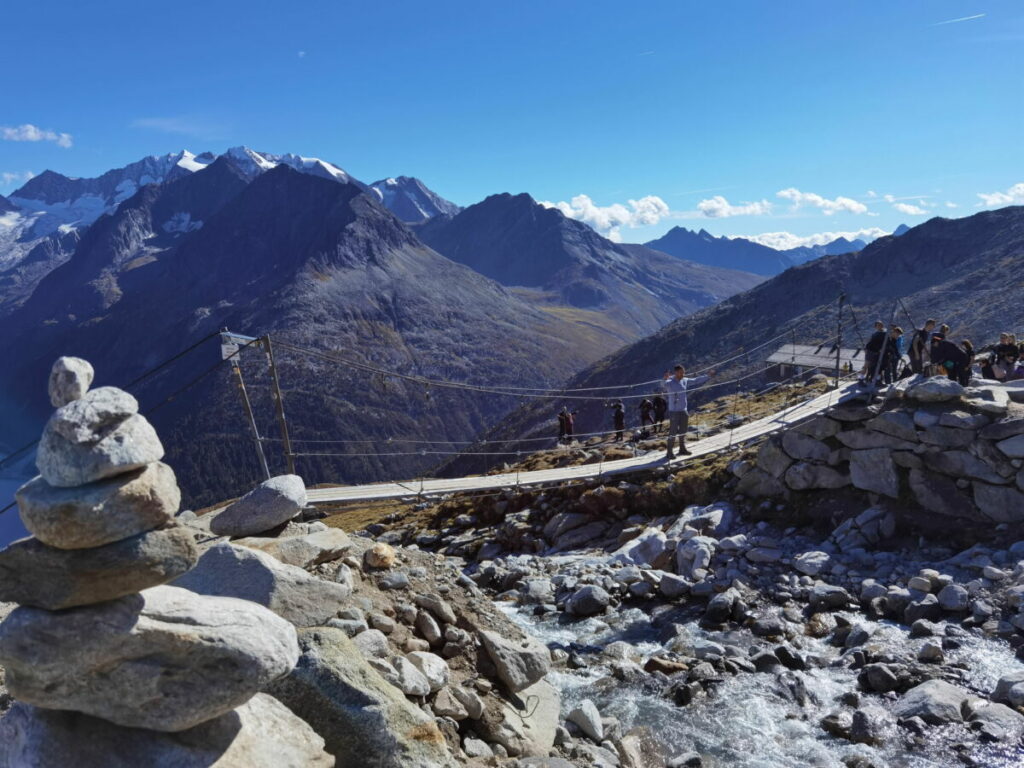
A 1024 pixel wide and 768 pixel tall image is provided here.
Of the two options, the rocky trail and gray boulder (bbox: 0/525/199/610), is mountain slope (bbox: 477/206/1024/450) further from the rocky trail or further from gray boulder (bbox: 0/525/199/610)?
gray boulder (bbox: 0/525/199/610)

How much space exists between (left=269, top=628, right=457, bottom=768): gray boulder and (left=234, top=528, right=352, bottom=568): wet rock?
9.83 feet

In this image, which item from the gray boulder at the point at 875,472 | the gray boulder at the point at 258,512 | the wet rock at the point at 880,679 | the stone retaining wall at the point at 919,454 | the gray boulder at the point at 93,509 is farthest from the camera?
the gray boulder at the point at 875,472

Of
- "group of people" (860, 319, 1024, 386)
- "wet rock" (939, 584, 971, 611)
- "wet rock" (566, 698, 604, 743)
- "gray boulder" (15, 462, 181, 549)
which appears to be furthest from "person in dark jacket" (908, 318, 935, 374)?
"gray boulder" (15, 462, 181, 549)

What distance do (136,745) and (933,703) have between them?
9877 millimetres

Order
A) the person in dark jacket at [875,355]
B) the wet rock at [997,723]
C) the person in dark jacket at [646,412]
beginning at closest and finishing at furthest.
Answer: the wet rock at [997,723]
the person in dark jacket at [875,355]
the person in dark jacket at [646,412]

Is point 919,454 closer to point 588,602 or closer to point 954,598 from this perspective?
point 954,598

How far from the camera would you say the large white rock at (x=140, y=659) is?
505 cm

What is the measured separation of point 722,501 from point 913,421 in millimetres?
4848

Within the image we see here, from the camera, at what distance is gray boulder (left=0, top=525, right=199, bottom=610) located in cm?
512

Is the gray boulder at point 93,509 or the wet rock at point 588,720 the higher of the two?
the gray boulder at point 93,509

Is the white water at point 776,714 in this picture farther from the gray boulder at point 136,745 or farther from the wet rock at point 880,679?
the gray boulder at point 136,745

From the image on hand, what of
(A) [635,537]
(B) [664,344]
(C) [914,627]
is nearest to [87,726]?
(C) [914,627]

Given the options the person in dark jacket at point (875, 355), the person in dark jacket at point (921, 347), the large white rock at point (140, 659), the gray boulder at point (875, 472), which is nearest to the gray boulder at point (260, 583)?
the large white rock at point (140, 659)

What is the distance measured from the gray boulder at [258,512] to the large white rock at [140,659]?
5029 mm
